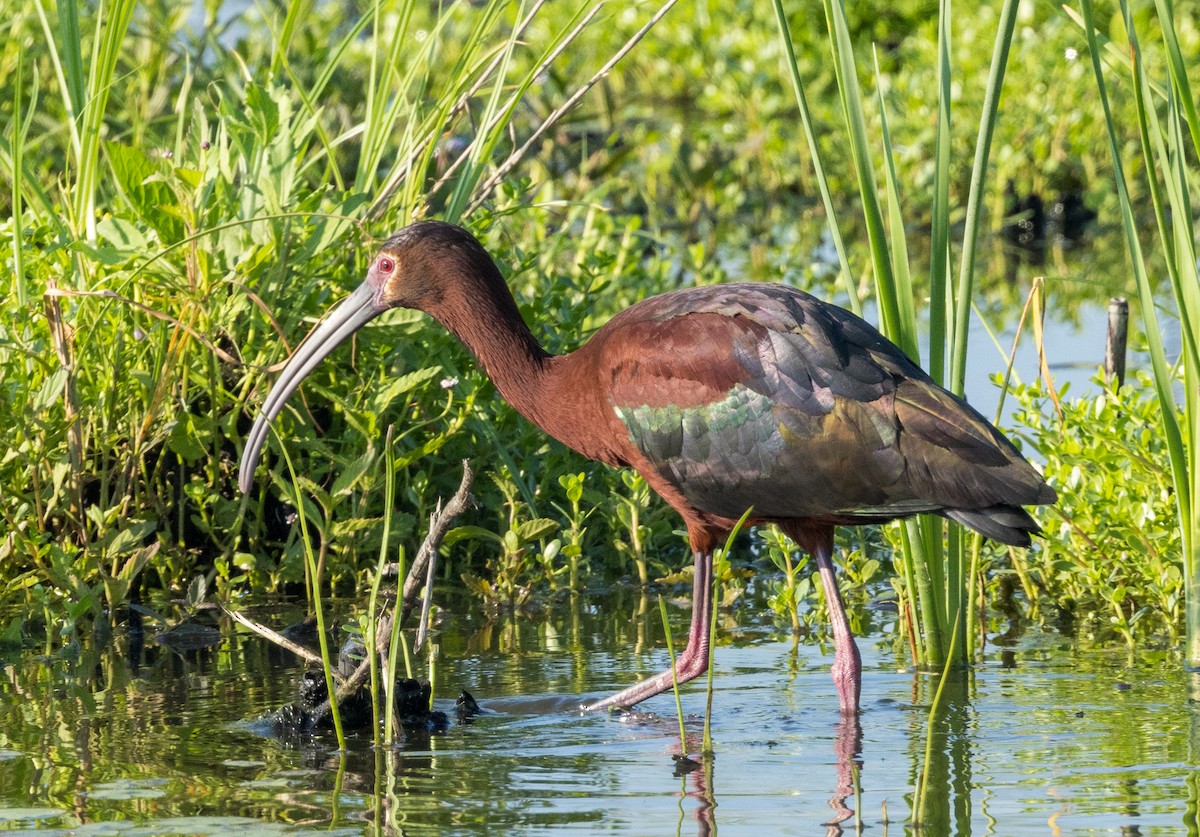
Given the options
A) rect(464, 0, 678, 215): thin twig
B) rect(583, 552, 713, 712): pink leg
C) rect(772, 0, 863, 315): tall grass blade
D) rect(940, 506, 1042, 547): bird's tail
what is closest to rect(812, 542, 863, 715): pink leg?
rect(583, 552, 713, 712): pink leg

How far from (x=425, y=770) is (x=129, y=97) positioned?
5.38m

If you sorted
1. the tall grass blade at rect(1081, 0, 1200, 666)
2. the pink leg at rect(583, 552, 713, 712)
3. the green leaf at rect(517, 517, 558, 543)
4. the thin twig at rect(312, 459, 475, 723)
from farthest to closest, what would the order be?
the green leaf at rect(517, 517, 558, 543) < the pink leg at rect(583, 552, 713, 712) < the tall grass blade at rect(1081, 0, 1200, 666) < the thin twig at rect(312, 459, 475, 723)

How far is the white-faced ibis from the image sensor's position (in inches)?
176

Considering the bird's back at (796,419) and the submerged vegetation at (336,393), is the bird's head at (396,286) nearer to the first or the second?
the submerged vegetation at (336,393)

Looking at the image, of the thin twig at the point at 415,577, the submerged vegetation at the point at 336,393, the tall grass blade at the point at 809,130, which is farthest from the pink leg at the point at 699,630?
the tall grass blade at the point at 809,130

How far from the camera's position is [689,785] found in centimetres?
405

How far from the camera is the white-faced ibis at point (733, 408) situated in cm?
448

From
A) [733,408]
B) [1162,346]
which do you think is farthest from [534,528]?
[1162,346]

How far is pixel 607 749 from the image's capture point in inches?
172

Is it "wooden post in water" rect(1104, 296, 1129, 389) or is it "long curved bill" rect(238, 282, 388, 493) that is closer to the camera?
"long curved bill" rect(238, 282, 388, 493)

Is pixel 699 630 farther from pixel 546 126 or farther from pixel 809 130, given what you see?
pixel 546 126

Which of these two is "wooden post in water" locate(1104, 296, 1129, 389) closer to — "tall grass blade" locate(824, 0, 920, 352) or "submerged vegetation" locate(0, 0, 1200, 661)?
"submerged vegetation" locate(0, 0, 1200, 661)

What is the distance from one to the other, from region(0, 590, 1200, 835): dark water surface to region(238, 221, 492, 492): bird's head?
30.0 inches

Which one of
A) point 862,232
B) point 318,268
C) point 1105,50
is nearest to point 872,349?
point 1105,50
